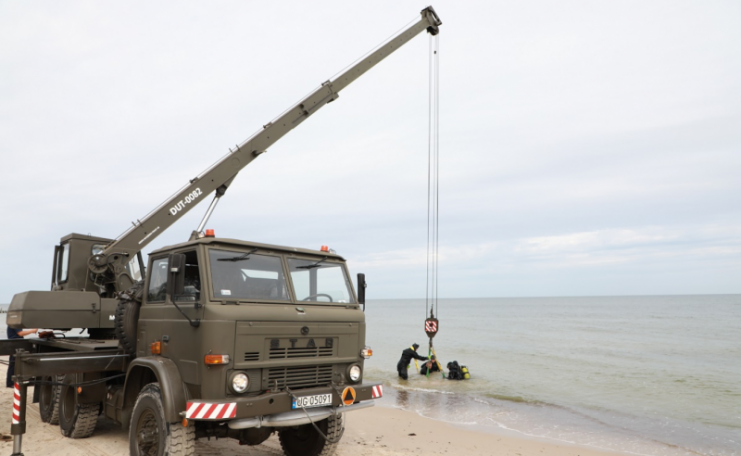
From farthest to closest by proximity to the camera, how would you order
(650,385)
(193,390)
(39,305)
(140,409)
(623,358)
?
(623,358) → (650,385) → (39,305) → (140,409) → (193,390)

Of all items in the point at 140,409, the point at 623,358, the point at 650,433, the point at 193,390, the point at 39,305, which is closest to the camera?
the point at 193,390

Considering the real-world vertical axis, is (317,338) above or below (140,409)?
above

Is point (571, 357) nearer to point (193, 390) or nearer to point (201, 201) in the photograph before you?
point (201, 201)

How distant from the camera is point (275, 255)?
5.75m

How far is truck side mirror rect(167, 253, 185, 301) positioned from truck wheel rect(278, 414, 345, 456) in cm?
212

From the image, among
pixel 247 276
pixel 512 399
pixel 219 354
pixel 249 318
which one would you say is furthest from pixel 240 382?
pixel 512 399

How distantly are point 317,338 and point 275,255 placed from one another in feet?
3.22

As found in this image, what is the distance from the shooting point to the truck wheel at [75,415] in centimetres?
704

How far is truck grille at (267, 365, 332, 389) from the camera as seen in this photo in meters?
5.25

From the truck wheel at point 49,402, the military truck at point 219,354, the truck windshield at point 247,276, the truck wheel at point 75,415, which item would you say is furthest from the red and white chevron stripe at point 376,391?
the truck wheel at point 49,402

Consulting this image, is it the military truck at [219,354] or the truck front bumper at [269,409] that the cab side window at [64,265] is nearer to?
the military truck at [219,354]

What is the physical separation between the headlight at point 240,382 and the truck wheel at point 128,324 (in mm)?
1893

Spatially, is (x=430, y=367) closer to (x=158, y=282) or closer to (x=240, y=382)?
(x=158, y=282)

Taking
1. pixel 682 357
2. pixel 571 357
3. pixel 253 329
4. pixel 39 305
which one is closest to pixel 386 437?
pixel 253 329
